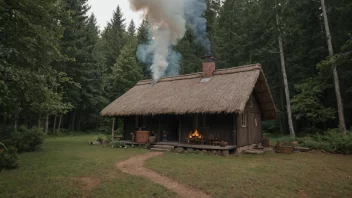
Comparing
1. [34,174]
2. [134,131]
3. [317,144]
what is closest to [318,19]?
[317,144]

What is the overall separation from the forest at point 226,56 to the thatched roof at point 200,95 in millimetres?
3701

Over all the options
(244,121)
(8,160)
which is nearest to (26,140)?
(8,160)

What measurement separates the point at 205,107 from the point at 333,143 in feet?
25.7

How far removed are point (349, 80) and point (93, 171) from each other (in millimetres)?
22166

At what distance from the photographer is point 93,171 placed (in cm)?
837

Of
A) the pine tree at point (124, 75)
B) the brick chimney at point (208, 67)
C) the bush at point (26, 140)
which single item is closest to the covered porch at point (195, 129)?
the brick chimney at point (208, 67)

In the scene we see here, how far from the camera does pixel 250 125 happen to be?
632 inches

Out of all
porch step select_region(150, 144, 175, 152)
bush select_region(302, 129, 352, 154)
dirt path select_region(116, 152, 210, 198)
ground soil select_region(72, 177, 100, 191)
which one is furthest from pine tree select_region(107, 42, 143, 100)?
ground soil select_region(72, 177, 100, 191)

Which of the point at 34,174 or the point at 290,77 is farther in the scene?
the point at 290,77

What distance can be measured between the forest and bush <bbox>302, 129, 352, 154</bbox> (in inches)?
106

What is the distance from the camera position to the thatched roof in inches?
527

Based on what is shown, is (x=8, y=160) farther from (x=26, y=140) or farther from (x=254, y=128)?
(x=254, y=128)

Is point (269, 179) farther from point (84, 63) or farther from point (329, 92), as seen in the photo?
point (84, 63)

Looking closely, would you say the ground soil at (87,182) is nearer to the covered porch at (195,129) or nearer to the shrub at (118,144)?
the covered porch at (195,129)
